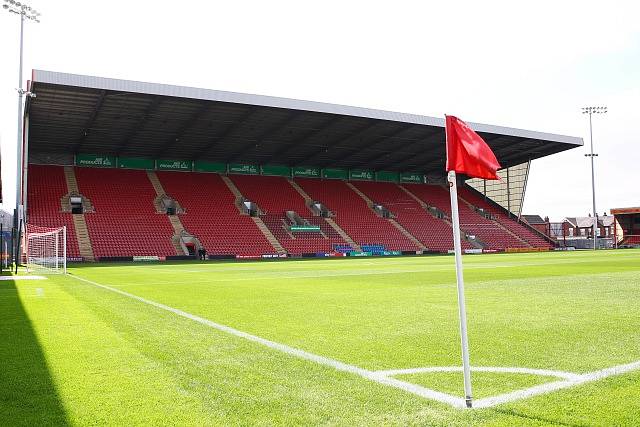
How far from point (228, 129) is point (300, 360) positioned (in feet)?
126

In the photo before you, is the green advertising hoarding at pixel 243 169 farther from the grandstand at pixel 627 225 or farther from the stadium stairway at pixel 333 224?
the grandstand at pixel 627 225

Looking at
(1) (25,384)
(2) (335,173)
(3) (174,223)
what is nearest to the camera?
(1) (25,384)

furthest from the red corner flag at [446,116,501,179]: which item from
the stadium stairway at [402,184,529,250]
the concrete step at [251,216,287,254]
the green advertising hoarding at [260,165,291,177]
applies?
the stadium stairway at [402,184,529,250]

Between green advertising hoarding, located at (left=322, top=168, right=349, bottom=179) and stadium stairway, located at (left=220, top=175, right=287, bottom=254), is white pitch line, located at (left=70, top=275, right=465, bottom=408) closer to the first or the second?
stadium stairway, located at (left=220, top=175, right=287, bottom=254)

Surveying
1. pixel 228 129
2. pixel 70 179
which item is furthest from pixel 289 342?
pixel 70 179

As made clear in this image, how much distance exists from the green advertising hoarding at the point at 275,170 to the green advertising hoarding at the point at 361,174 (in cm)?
785

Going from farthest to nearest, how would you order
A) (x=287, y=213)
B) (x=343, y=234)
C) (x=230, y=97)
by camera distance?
1. (x=287, y=213)
2. (x=343, y=234)
3. (x=230, y=97)

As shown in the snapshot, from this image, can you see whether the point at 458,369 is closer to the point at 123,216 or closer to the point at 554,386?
the point at 554,386

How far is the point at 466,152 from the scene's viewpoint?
4293 millimetres

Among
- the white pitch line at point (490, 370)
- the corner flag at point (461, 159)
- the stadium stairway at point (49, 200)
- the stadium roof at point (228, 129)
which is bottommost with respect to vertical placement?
the white pitch line at point (490, 370)

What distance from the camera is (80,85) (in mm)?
30453

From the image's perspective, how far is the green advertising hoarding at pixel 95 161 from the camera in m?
47.1

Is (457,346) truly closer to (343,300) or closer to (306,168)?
(343,300)

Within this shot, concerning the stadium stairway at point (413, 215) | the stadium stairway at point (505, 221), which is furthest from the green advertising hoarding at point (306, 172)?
the stadium stairway at point (505, 221)
